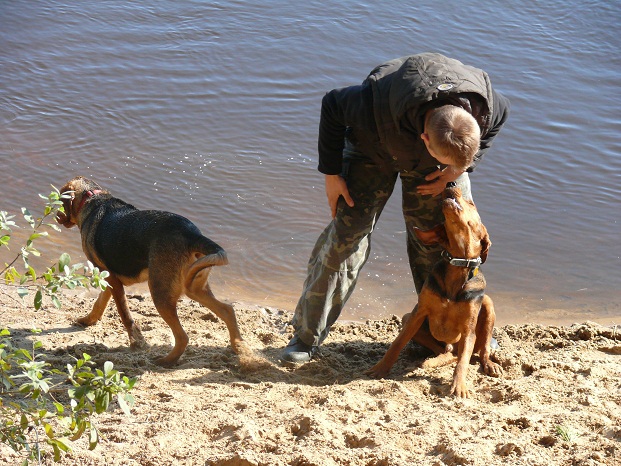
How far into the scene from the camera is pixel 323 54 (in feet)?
37.6

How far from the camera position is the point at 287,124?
9.80m

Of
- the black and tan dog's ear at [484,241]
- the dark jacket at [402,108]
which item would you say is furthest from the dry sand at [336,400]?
the dark jacket at [402,108]

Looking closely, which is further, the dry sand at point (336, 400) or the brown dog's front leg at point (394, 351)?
the brown dog's front leg at point (394, 351)

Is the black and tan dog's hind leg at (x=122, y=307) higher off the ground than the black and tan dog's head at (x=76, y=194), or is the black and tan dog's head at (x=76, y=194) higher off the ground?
the black and tan dog's head at (x=76, y=194)

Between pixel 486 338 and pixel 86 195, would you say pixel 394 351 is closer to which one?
pixel 486 338

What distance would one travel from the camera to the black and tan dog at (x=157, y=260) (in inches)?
213

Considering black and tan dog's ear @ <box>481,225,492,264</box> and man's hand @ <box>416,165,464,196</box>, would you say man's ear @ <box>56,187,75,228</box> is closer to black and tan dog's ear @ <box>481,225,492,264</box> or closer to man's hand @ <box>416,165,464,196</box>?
man's hand @ <box>416,165,464,196</box>

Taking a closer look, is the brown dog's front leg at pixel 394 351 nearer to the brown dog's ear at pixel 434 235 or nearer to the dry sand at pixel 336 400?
the dry sand at pixel 336 400

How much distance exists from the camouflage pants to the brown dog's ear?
0.83ft

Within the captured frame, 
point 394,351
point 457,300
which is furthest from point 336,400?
point 457,300

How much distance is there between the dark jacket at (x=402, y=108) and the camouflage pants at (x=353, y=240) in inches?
4.9

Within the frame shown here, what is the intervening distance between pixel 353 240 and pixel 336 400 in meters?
1.14

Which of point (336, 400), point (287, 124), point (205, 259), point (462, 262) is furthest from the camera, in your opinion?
point (287, 124)

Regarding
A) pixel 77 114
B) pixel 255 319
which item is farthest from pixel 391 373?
pixel 77 114
